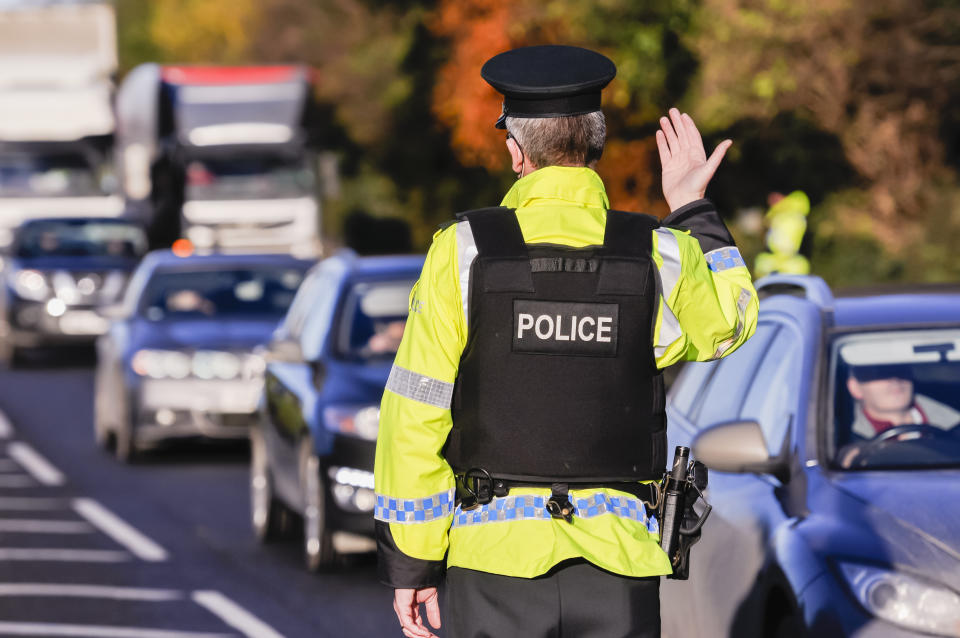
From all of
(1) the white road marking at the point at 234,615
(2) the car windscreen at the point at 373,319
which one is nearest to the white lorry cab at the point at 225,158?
(2) the car windscreen at the point at 373,319

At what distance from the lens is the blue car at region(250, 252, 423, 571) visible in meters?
9.78

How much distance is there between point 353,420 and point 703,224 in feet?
19.2

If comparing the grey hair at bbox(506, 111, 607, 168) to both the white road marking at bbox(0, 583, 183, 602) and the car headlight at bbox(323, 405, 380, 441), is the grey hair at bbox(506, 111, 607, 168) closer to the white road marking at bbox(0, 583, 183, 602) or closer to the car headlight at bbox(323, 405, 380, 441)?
the car headlight at bbox(323, 405, 380, 441)

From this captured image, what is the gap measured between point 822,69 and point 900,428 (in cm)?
1726

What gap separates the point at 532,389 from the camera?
399 centimetres

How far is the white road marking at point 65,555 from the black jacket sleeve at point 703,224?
280 inches

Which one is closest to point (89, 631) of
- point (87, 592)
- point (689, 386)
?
point (87, 592)

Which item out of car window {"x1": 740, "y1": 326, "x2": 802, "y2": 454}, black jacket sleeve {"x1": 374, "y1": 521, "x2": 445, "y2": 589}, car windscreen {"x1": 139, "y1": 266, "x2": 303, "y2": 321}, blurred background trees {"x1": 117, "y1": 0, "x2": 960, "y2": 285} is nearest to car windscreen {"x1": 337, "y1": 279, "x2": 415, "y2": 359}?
car windscreen {"x1": 139, "y1": 266, "x2": 303, "y2": 321}

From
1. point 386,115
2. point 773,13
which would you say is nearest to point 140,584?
point 773,13

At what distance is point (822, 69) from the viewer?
2273cm

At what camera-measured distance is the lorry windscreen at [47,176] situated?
105ft

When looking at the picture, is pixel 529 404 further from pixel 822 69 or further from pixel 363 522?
pixel 822 69

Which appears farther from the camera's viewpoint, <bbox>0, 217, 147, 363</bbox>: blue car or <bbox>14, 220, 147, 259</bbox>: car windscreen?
<bbox>14, 220, 147, 259</bbox>: car windscreen

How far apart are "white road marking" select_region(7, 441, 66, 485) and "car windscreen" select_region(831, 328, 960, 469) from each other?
9067 mm
